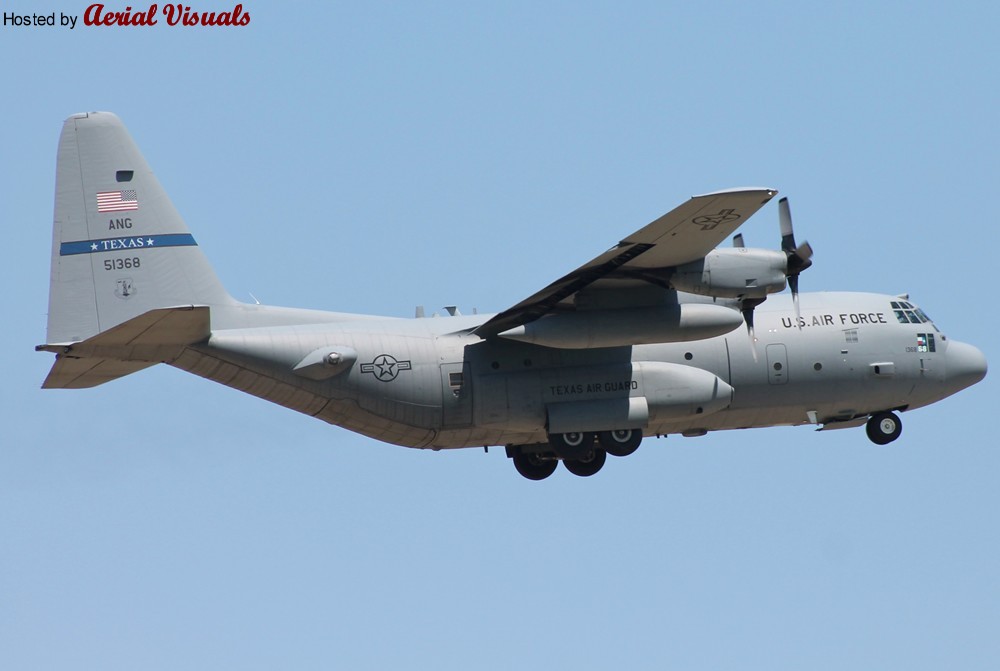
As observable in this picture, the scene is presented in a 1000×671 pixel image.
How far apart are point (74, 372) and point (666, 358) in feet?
33.5

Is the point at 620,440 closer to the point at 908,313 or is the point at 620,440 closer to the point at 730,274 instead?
the point at 730,274

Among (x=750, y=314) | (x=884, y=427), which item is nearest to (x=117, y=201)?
(x=750, y=314)

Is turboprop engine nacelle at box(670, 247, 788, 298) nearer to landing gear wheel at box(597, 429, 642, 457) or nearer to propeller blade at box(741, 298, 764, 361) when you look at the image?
propeller blade at box(741, 298, 764, 361)

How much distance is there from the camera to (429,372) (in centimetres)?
2591

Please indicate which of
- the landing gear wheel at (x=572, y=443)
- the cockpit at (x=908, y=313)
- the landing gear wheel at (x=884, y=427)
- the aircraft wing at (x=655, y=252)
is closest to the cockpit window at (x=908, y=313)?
the cockpit at (x=908, y=313)

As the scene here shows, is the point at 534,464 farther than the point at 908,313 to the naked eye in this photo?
No

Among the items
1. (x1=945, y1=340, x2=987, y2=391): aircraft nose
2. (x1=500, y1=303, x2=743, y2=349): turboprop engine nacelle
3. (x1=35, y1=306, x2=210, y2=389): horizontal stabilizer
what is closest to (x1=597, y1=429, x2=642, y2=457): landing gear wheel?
(x1=500, y1=303, x2=743, y2=349): turboprop engine nacelle

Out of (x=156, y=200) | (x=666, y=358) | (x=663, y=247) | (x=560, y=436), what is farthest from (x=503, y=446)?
(x=156, y=200)

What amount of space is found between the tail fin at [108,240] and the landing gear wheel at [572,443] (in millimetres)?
6728

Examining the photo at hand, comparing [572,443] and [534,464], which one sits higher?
[572,443]

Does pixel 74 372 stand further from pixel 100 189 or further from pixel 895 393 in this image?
pixel 895 393

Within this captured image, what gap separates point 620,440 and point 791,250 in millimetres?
4508

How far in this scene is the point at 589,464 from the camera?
91.8 feet

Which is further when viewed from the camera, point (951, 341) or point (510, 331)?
point (951, 341)
